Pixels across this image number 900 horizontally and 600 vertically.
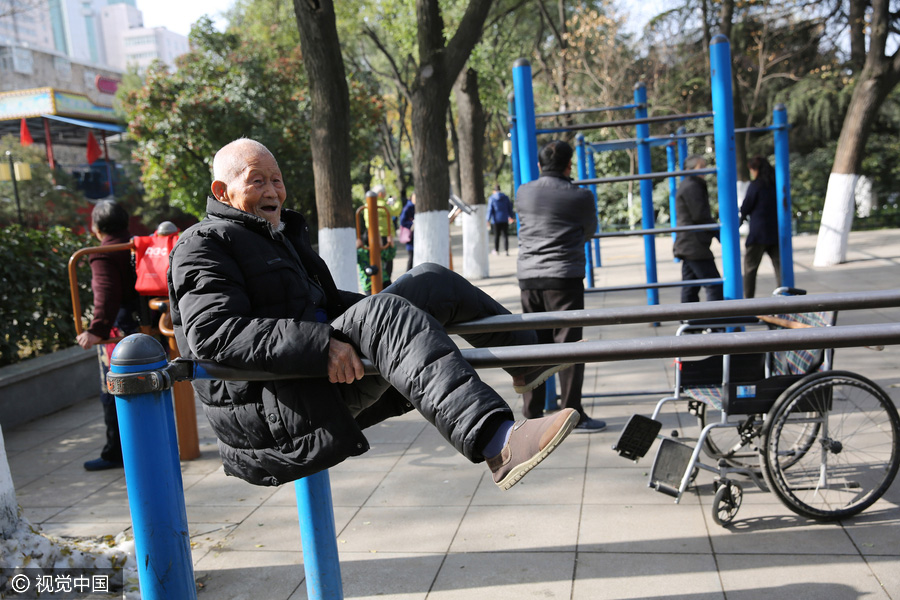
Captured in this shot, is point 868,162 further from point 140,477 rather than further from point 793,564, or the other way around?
point 140,477

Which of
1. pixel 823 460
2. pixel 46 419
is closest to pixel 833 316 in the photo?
pixel 823 460

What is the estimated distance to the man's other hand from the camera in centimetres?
199

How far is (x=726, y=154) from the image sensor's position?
5.23 meters

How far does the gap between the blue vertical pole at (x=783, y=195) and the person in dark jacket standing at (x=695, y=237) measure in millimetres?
1033

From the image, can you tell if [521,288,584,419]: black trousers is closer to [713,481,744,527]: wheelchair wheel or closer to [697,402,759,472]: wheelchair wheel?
[697,402,759,472]: wheelchair wheel

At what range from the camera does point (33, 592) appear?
3.28 metres

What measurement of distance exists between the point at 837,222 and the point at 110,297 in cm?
1140

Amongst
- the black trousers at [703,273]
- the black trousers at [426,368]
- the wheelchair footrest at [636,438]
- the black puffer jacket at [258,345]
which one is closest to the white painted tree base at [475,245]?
the black trousers at [703,273]

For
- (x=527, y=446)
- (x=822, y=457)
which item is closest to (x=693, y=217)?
(x=822, y=457)

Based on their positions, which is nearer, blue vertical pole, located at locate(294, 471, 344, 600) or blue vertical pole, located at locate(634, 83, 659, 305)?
blue vertical pole, located at locate(294, 471, 344, 600)

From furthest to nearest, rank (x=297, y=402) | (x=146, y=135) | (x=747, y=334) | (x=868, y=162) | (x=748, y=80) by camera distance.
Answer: (x=748, y=80) → (x=868, y=162) → (x=146, y=135) → (x=297, y=402) → (x=747, y=334)

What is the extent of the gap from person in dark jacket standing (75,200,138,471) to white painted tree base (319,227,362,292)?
2999mm

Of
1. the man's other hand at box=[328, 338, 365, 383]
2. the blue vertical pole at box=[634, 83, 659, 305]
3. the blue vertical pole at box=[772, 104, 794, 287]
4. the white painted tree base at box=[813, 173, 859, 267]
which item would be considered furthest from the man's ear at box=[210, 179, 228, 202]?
the white painted tree base at box=[813, 173, 859, 267]

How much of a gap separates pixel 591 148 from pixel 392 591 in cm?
850
